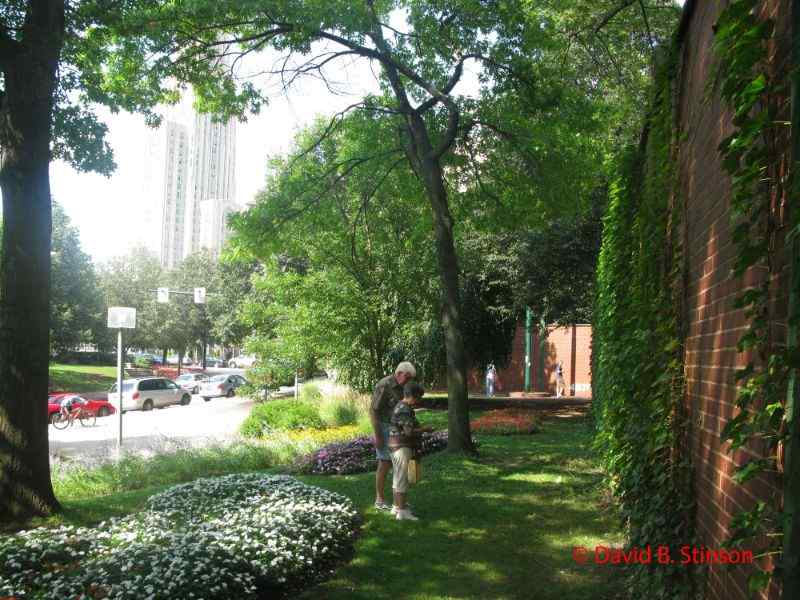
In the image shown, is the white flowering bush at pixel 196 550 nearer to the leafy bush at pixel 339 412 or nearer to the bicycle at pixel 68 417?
the leafy bush at pixel 339 412

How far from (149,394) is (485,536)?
3425 centimetres

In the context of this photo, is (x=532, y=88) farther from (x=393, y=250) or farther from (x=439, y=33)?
(x=393, y=250)

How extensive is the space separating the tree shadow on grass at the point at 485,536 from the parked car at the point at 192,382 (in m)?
37.9

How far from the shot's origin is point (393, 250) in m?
21.9

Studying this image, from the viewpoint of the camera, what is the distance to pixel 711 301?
3.56 meters

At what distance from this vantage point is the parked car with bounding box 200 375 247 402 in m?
43.3

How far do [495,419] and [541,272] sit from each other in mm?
6990

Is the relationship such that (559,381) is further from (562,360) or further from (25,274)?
(25,274)

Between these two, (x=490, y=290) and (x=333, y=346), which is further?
(x=490, y=290)

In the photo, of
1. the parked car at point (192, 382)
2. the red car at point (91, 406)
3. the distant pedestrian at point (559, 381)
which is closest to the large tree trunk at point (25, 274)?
the red car at point (91, 406)

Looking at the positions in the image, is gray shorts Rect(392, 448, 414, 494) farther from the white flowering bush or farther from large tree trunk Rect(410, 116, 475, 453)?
large tree trunk Rect(410, 116, 475, 453)

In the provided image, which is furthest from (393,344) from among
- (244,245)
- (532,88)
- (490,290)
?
(532,88)

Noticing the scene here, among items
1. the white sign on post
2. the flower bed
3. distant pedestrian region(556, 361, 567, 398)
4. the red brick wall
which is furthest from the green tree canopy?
the red brick wall

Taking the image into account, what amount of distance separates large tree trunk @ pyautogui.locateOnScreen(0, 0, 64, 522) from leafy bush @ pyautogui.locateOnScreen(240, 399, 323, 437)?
33.9ft
